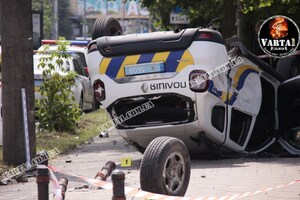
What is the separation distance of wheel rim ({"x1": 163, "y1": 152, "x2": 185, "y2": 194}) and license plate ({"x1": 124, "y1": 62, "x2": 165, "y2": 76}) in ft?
11.5

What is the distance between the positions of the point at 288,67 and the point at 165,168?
6318 millimetres

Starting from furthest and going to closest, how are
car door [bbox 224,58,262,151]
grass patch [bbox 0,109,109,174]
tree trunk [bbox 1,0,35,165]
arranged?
grass patch [bbox 0,109,109,174] < car door [bbox 224,58,262,151] < tree trunk [bbox 1,0,35,165]

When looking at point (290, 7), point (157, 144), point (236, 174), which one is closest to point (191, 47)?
point (236, 174)

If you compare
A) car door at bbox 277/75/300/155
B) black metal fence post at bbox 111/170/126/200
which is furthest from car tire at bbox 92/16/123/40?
black metal fence post at bbox 111/170/126/200

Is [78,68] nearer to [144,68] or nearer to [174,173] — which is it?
[144,68]

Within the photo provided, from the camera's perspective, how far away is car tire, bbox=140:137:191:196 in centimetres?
802

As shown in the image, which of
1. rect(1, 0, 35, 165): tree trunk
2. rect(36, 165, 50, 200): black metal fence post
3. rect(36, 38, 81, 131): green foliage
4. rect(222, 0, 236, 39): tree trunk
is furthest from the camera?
rect(222, 0, 236, 39): tree trunk

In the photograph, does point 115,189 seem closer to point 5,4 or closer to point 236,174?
point 236,174

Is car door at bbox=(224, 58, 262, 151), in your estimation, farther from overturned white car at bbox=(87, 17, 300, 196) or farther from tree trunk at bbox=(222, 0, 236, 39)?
tree trunk at bbox=(222, 0, 236, 39)

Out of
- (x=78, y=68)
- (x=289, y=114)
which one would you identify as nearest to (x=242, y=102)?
Answer: (x=289, y=114)

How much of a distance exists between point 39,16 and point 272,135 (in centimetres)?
2011

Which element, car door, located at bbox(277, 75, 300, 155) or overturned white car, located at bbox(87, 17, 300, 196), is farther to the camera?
car door, located at bbox(277, 75, 300, 155)

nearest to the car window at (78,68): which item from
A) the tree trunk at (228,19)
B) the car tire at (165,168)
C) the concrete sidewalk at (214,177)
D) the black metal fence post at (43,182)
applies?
the tree trunk at (228,19)

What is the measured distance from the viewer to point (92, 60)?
12383 mm
